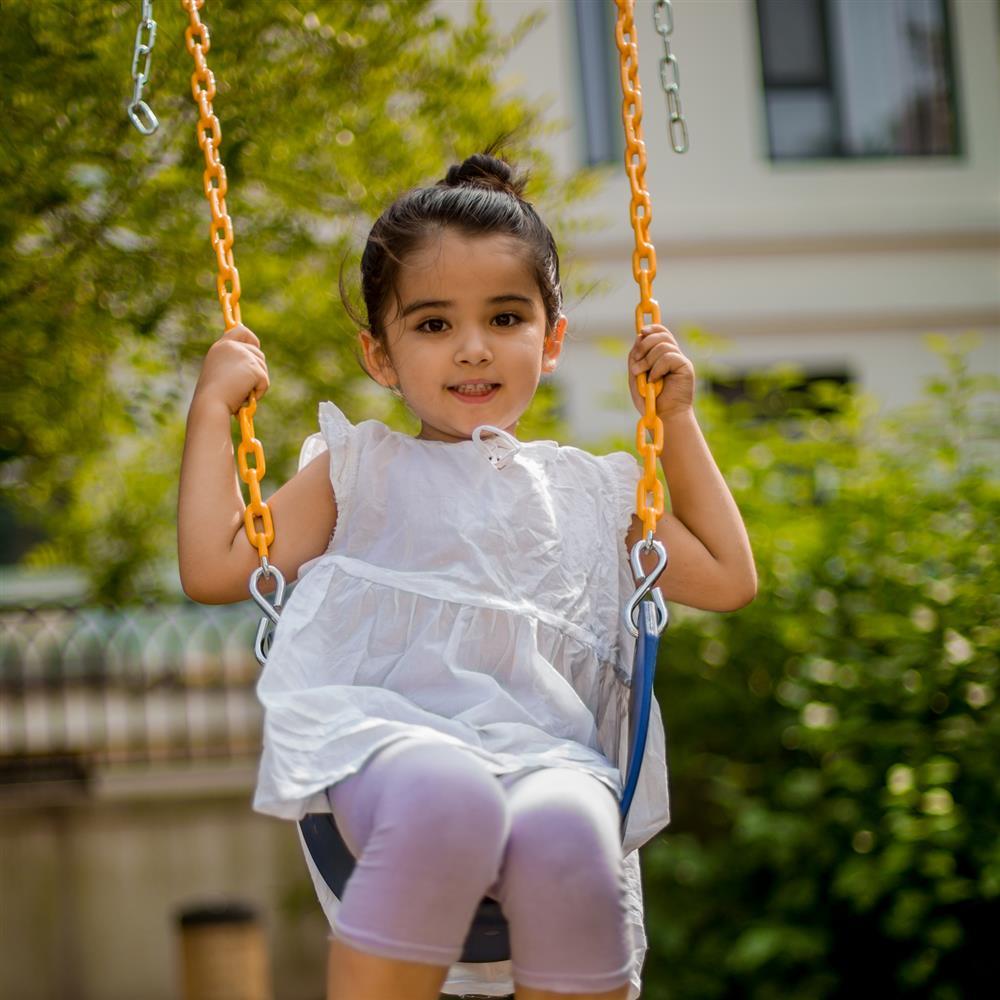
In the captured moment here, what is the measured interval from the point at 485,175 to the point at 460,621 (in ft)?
2.71

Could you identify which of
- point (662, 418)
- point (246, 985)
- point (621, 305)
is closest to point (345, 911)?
point (662, 418)

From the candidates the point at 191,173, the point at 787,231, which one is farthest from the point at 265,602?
the point at 787,231

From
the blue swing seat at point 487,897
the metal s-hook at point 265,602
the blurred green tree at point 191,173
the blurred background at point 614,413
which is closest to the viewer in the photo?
the blue swing seat at point 487,897

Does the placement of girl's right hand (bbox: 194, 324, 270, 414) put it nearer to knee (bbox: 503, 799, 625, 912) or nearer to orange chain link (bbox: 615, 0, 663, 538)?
orange chain link (bbox: 615, 0, 663, 538)

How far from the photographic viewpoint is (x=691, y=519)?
96.1 inches

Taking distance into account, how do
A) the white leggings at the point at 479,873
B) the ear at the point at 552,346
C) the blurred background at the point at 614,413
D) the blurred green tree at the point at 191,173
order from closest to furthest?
the white leggings at the point at 479,873 < the ear at the point at 552,346 < the blurred green tree at the point at 191,173 < the blurred background at the point at 614,413

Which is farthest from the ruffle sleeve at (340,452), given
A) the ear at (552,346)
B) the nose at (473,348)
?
the ear at (552,346)

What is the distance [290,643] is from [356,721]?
0.18m

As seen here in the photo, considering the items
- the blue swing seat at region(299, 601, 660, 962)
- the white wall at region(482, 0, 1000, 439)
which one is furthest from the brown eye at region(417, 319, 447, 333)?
the white wall at region(482, 0, 1000, 439)

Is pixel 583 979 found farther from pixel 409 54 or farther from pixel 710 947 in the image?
pixel 710 947

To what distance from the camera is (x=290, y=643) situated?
210cm

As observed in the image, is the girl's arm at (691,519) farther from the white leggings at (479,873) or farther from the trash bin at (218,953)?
the trash bin at (218,953)

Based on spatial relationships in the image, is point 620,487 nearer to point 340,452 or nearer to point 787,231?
point 340,452

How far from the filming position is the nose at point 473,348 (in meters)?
2.24
